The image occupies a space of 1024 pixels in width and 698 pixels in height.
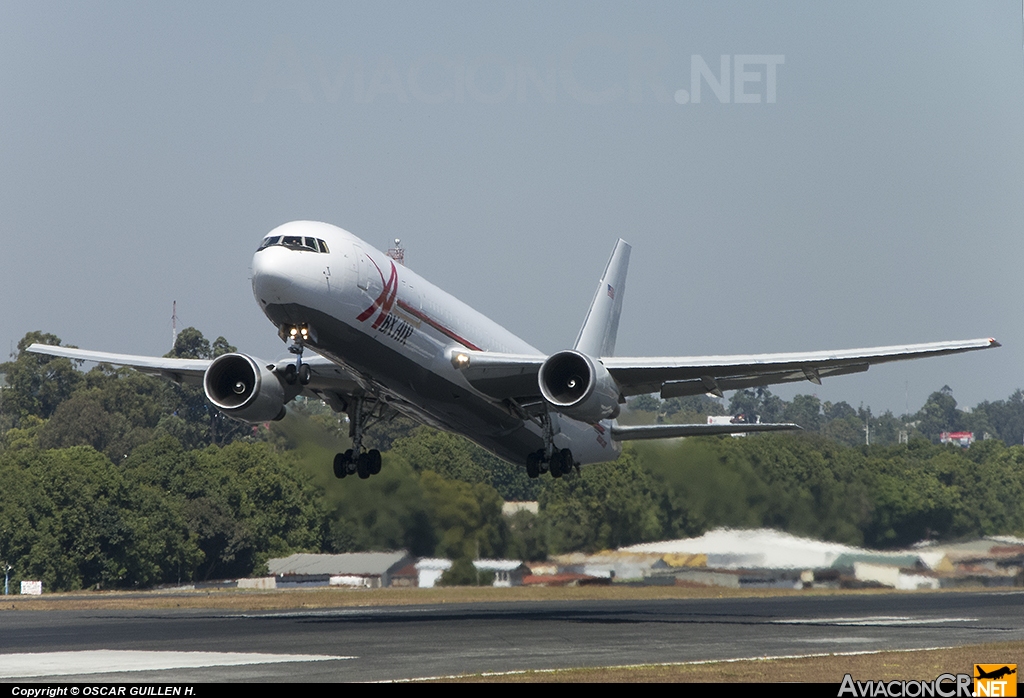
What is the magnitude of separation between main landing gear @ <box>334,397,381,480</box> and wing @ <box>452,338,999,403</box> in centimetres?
590

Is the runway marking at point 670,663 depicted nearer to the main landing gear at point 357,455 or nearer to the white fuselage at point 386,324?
the white fuselage at point 386,324

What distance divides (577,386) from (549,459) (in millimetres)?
5115

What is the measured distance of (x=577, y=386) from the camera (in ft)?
117

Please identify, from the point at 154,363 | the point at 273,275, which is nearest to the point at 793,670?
the point at 273,275

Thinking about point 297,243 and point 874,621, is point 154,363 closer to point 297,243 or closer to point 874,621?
point 297,243

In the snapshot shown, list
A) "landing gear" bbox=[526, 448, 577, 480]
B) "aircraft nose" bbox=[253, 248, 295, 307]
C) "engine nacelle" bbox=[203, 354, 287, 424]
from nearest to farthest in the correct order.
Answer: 1. "aircraft nose" bbox=[253, 248, 295, 307]
2. "engine nacelle" bbox=[203, 354, 287, 424]
3. "landing gear" bbox=[526, 448, 577, 480]

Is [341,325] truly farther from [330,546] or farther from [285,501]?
[285,501]

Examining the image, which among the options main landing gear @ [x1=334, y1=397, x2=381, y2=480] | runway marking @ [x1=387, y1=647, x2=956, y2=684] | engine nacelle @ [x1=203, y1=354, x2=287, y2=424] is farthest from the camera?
main landing gear @ [x1=334, y1=397, x2=381, y2=480]

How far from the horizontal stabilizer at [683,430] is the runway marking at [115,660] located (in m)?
→ 20.6

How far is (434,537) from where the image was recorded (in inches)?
1875

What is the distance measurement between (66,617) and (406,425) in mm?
89697

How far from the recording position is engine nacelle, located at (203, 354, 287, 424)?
37250 mm

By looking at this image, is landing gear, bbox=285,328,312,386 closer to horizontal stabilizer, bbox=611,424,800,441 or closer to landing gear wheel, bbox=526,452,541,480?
landing gear wheel, bbox=526,452,541,480

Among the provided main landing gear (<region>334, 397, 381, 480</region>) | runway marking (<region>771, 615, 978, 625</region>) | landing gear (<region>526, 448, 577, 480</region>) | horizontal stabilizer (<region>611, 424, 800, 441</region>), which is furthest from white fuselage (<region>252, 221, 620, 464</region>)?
runway marking (<region>771, 615, 978, 625</region>)
